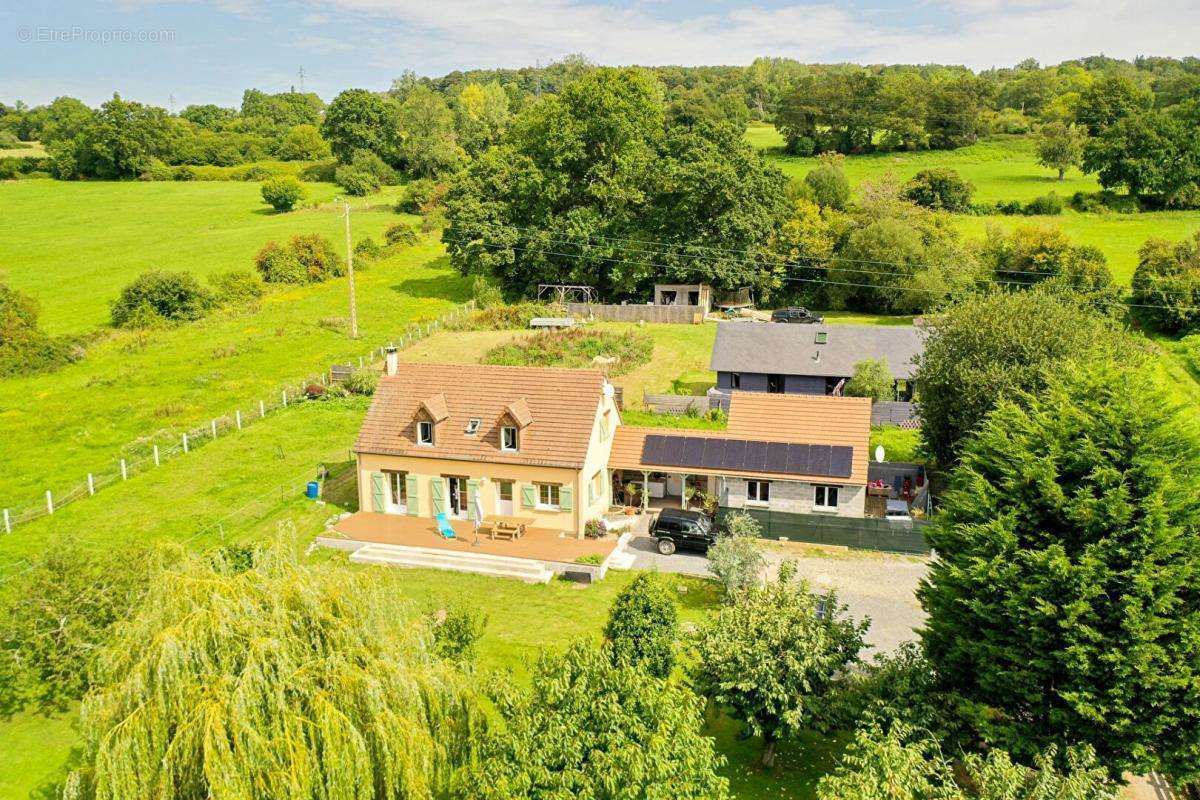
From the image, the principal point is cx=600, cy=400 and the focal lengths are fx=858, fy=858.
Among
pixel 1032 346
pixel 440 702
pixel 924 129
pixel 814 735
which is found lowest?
pixel 814 735

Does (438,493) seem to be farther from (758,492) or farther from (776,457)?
(776,457)

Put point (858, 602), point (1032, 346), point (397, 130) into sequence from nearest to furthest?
point (858, 602)
point (1032, 346)
point (397, 130)

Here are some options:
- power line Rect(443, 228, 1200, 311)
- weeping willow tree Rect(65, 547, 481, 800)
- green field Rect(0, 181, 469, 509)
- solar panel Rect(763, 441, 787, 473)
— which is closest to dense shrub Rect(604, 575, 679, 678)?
weeping willow tree Rect(65, 547, 481, 800)

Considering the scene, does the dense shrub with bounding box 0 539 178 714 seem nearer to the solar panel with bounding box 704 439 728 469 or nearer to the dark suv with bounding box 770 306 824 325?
the solar panel with bounding box 704 439 728 469

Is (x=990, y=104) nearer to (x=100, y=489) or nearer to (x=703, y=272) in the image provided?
(x=703, y=272)

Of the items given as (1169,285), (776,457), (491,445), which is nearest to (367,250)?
(491,445)

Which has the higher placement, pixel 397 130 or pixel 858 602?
pixel 397 130

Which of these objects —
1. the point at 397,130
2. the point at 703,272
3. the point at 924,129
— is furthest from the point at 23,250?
the point at 924,129
